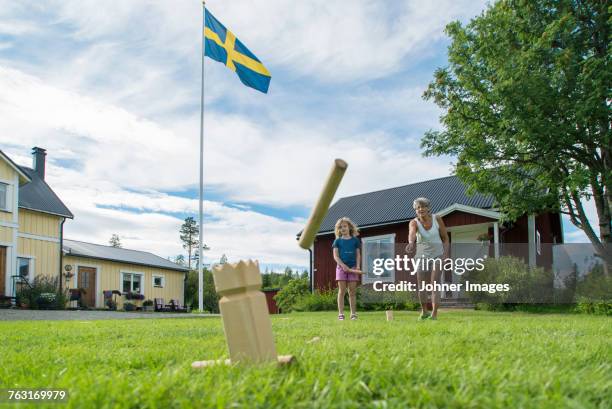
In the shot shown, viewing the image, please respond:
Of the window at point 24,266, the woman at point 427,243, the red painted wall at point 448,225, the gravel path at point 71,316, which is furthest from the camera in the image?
the window at point 24,266

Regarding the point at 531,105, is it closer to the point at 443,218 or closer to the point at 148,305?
the point at 443,218

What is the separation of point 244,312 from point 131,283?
3002 centimetres

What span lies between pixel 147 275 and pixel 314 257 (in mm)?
Answer: 13293

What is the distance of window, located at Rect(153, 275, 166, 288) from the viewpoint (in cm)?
3180

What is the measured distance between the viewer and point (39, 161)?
1038 inches

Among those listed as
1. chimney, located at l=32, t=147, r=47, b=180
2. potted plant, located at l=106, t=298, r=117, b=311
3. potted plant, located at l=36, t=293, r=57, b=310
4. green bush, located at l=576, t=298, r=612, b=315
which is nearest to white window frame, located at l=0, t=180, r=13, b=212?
potted plant, located at l=36, t=293, r=57, b=310

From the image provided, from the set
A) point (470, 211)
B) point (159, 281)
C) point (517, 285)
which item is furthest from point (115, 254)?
point (517, 285)

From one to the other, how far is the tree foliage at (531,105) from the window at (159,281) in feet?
70.0

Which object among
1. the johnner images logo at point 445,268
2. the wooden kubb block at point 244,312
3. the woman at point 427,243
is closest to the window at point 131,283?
the johnner images logo at point 445,268

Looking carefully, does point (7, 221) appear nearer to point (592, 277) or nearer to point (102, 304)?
point (102, 304)

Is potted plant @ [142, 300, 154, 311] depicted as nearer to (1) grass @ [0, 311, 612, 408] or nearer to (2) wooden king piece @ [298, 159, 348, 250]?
(1) grass @ [0, 311, 612, 408]

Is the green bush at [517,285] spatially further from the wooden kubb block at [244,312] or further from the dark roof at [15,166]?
the dark roof at [15,166]

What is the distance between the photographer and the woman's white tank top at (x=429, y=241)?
704cm

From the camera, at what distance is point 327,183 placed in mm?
1851
